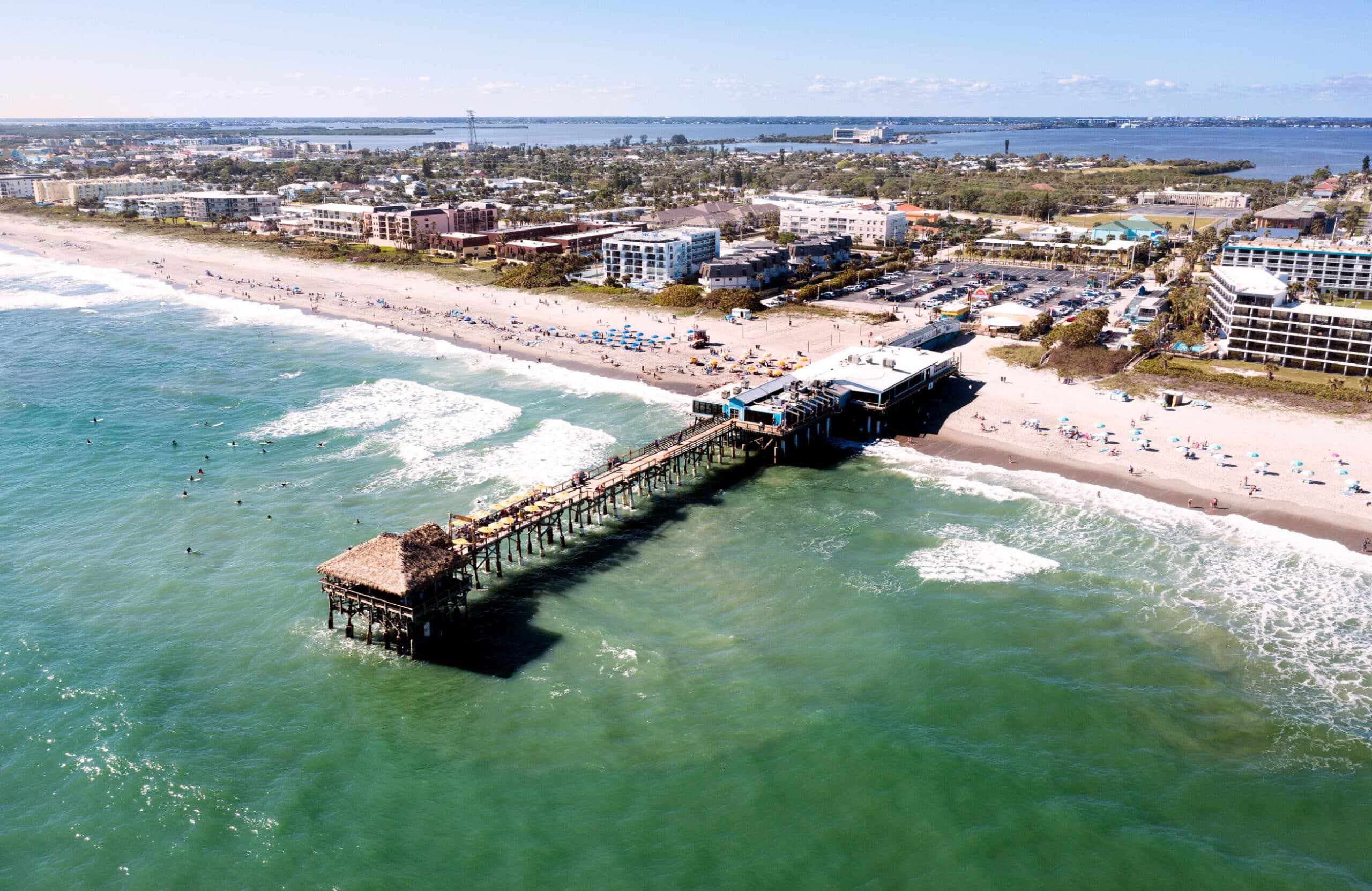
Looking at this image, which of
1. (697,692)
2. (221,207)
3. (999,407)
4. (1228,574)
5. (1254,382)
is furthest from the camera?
(221,207)

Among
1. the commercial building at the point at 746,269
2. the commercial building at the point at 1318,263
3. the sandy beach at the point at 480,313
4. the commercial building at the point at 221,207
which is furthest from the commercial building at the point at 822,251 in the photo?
the commercial building at the point at 221,207

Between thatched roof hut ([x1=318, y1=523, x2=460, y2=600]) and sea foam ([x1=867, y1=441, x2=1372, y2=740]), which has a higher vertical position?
thatched roof hut ([x1=318, y1=523, x2=460, y2=600])

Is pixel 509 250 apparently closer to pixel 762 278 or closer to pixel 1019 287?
pixel 762 278

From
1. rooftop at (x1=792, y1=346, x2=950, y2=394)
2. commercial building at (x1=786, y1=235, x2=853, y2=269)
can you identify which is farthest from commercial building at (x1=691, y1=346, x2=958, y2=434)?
commercial building at (x1=786, y1=235, x2=853, y2=269)

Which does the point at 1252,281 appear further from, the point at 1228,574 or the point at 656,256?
the point at 656,256

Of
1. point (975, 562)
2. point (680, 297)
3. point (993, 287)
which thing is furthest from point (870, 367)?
point (993, 287)

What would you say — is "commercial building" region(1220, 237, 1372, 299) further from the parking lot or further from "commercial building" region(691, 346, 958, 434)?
"commercial building" region(691, 346, 958, 434)
